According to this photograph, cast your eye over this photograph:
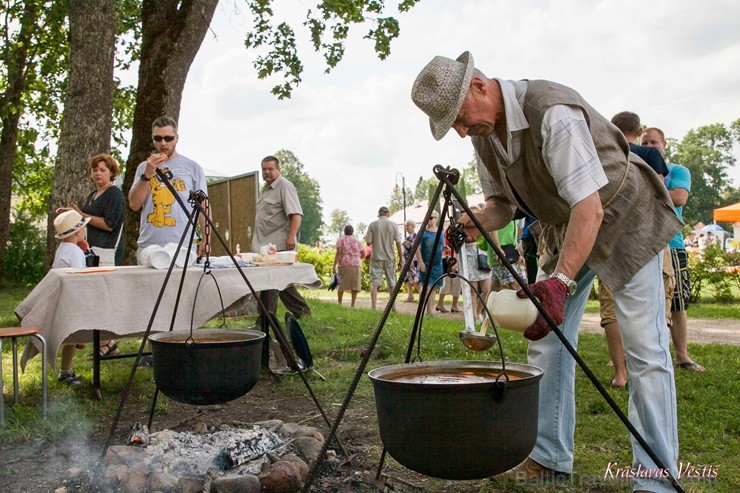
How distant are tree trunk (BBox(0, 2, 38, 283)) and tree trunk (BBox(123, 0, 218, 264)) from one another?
3.76 m

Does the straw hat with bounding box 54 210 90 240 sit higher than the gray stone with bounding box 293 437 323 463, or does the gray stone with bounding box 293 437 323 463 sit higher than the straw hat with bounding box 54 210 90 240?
the straw hat with bounding box 54 210 90 240

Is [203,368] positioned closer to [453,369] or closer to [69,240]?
[453,369]

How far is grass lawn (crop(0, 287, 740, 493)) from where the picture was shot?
324 cm

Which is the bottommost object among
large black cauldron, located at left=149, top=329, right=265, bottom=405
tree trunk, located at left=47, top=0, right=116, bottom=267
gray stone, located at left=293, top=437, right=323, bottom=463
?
gray stone, located at left=293, top=437, right=323, bottom=463

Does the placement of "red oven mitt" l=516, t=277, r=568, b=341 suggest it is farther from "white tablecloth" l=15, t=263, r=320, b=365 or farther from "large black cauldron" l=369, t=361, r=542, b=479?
"white tablecloth" l=15, t=263, r=320, b=365

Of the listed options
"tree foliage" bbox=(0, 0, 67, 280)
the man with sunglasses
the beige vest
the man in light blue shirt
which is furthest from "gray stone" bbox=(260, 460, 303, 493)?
"tree foliage" bbox=(0, 0, 67, 280)

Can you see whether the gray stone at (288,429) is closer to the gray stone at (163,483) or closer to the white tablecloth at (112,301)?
the gray stone at (163,483)

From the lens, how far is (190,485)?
2.88m

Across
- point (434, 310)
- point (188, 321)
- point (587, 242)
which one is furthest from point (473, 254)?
point (587, 242)

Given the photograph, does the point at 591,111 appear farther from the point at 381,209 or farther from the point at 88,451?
the point at 381,209

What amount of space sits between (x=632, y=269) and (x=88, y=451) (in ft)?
9.16

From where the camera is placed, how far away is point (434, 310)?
1038 centimetres

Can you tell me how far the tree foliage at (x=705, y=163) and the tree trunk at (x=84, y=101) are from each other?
7763 cm

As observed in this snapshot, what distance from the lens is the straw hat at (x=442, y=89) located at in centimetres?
232
